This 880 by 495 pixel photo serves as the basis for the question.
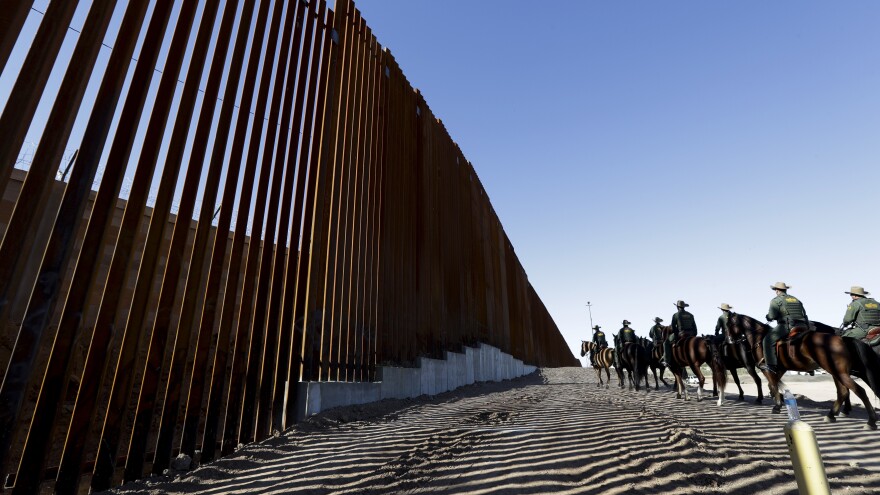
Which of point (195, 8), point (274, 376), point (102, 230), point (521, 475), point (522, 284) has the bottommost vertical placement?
point (521, 475)

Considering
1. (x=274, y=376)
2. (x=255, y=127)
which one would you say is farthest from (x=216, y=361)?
(x=255, y=127)

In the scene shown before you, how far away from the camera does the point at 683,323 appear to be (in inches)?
425

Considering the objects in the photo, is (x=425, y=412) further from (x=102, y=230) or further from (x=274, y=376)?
(x=102, y=230)

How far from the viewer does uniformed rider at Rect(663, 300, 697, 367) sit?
35.0ft

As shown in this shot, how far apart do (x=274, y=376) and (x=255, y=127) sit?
9.57ft

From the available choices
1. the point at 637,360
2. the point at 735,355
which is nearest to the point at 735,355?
the point at 735,355

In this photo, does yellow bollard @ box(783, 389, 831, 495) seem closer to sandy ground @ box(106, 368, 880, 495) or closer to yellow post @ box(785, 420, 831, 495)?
yellow post @ box(785, 420, 831, 495)

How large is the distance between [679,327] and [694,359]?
140 centimetres

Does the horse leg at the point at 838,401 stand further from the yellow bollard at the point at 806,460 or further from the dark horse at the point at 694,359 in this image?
the yellow bollard at the point at 806,460

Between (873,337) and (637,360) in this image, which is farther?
(637,360)

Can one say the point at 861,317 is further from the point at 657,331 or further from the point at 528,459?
the point at 657,331

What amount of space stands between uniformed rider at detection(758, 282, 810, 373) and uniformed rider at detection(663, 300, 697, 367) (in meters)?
3.05

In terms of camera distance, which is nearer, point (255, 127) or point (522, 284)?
point (255, 127)

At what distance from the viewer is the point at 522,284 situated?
2852cm
